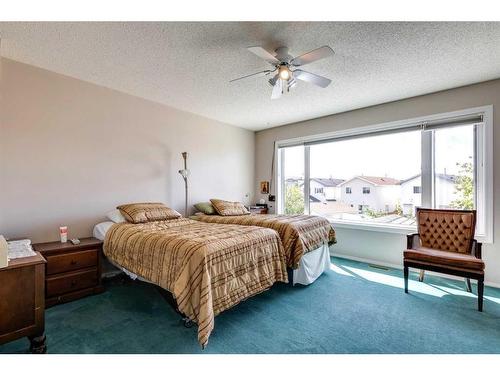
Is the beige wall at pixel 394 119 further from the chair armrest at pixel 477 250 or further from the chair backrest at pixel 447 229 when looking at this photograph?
the chair armrest at pixel 477 250

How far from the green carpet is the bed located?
0.22 meters

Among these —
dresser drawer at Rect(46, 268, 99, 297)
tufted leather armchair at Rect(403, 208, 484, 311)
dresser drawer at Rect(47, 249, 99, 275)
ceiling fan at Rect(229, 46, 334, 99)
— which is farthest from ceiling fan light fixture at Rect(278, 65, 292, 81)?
dresser drawer at Rect(46, 268, 99, 297)

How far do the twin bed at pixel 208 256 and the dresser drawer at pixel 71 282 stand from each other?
0.28 meters

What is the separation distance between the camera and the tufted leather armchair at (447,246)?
2.41 metres

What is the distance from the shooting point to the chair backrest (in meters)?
2.81

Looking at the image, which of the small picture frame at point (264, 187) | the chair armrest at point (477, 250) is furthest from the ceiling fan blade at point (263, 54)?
the small picture frame at point (264, 187)

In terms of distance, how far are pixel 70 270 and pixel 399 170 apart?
4.56 meters

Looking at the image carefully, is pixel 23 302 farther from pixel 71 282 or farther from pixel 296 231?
pixel 296 231

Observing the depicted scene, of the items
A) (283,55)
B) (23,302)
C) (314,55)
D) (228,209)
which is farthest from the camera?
(228,209)

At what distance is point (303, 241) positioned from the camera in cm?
282

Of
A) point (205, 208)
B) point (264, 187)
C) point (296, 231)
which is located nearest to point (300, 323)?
point (296, 231)
